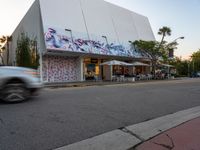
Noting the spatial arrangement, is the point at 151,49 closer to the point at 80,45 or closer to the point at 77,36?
the point at 80,45

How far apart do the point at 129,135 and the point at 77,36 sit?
23.2 m

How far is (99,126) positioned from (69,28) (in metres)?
22.6

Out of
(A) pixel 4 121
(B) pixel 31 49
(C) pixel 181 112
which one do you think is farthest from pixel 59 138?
(B) pixel 31 49

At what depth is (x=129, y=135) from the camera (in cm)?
492

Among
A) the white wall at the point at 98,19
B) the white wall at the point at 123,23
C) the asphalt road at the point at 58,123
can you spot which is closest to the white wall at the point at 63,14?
the white wall at the point at 98,19

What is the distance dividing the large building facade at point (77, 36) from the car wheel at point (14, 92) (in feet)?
50.5

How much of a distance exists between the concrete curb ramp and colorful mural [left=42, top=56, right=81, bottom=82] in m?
21.3

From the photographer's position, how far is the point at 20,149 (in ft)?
12.6

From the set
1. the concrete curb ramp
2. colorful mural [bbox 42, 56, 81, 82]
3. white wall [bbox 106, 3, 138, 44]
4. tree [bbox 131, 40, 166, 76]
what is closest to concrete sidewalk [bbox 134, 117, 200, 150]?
the concrete curb ramp

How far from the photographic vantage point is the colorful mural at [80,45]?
24.1m

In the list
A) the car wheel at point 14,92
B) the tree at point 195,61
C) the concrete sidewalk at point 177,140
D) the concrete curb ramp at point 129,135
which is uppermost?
the tree at point 195,61

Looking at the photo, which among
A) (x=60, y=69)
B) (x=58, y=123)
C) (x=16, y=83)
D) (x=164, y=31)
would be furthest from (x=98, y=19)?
(x=58, y=123)

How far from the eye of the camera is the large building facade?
25.0m

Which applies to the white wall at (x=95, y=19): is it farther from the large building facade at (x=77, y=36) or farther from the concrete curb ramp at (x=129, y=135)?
the concrete curb ramp at (x=129, y=135)
